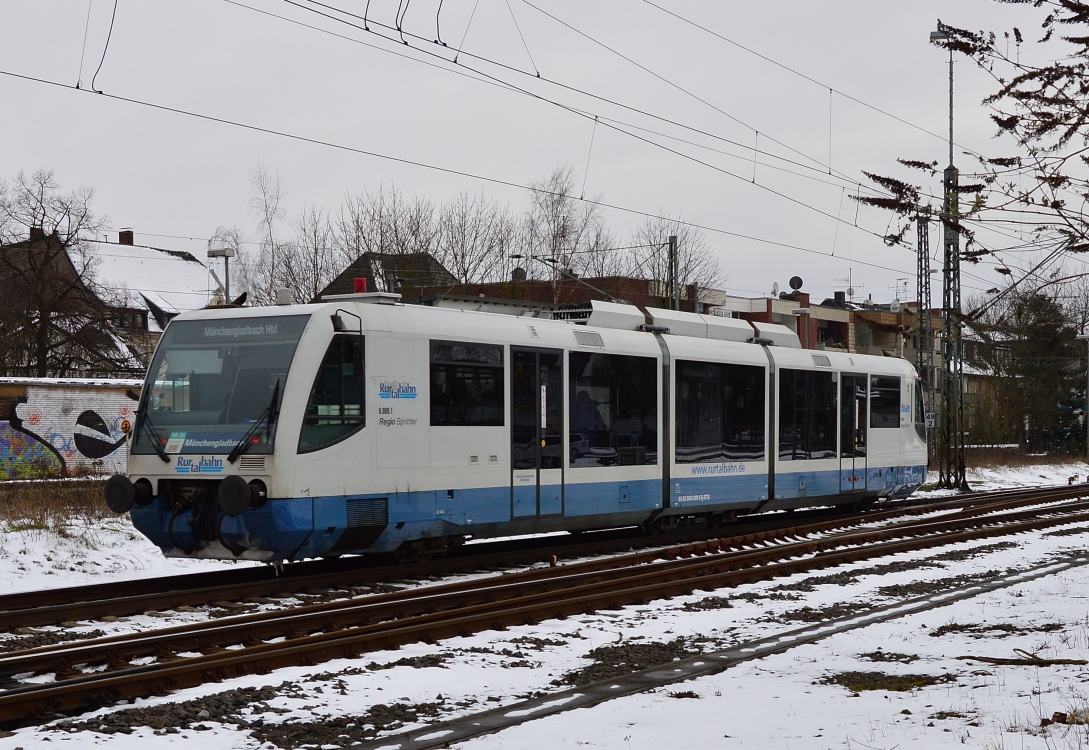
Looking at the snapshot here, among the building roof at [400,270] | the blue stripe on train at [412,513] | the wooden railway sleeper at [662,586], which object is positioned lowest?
the wooden railway sleeper at [662,586]

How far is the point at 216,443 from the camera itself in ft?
41.9

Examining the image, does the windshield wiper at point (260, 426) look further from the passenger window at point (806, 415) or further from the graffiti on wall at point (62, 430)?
the graffiti on wall at point (62, 430)

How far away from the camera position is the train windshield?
41.6 ft

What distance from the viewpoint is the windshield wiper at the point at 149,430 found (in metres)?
13.1

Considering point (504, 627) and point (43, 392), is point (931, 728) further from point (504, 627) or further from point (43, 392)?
point (43, 392)

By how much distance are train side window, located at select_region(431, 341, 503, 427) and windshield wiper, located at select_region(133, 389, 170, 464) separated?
115 inches

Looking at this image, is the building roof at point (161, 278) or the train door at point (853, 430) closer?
the train door at point (853, 430)

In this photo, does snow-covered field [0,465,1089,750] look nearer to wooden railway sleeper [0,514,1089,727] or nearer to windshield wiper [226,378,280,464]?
wooden railway sleeper [0,514,1089,727]

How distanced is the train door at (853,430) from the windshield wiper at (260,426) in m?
12.5

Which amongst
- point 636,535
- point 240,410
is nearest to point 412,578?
point 240,410

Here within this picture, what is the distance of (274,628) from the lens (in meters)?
9.91

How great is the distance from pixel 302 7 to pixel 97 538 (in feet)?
24.2

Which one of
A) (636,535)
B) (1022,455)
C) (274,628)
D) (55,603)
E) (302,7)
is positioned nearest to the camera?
(274,628)

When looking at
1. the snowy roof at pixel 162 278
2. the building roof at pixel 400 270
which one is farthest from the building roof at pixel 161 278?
the building roof at pixel 400 270
